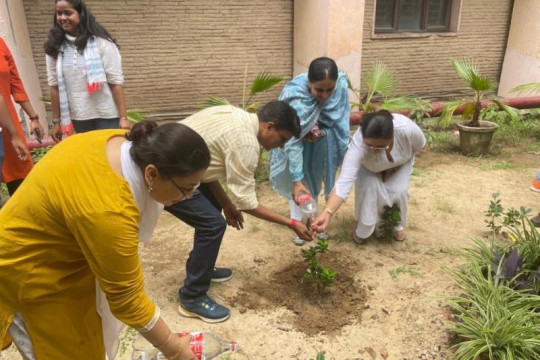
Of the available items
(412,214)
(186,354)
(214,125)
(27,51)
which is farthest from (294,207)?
(27,51)

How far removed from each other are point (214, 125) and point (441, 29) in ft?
20.2

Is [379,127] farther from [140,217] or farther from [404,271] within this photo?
[140,217]

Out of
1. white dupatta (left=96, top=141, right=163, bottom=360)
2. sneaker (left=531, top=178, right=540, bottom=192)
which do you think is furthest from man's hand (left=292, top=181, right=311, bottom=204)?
sneaker (left=531, top=178, right=540, bottom=192)

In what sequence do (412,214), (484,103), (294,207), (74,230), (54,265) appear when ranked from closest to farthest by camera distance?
(74,230), (54,265), (294,207), (412,214), (484,103)

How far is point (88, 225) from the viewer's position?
1.23 meters

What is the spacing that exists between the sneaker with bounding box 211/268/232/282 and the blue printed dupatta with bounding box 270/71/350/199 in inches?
31.1

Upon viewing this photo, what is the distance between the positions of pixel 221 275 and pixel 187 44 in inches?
155

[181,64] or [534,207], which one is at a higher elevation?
[181,64]

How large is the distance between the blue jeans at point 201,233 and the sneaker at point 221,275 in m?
0.37

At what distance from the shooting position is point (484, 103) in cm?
580

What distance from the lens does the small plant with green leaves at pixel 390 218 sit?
3.39 metres

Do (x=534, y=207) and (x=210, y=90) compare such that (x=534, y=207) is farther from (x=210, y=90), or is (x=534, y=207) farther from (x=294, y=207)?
(x=210, y=90)

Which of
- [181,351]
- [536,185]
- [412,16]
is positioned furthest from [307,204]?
[412,16]

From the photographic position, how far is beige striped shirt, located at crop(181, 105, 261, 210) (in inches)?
86.7
